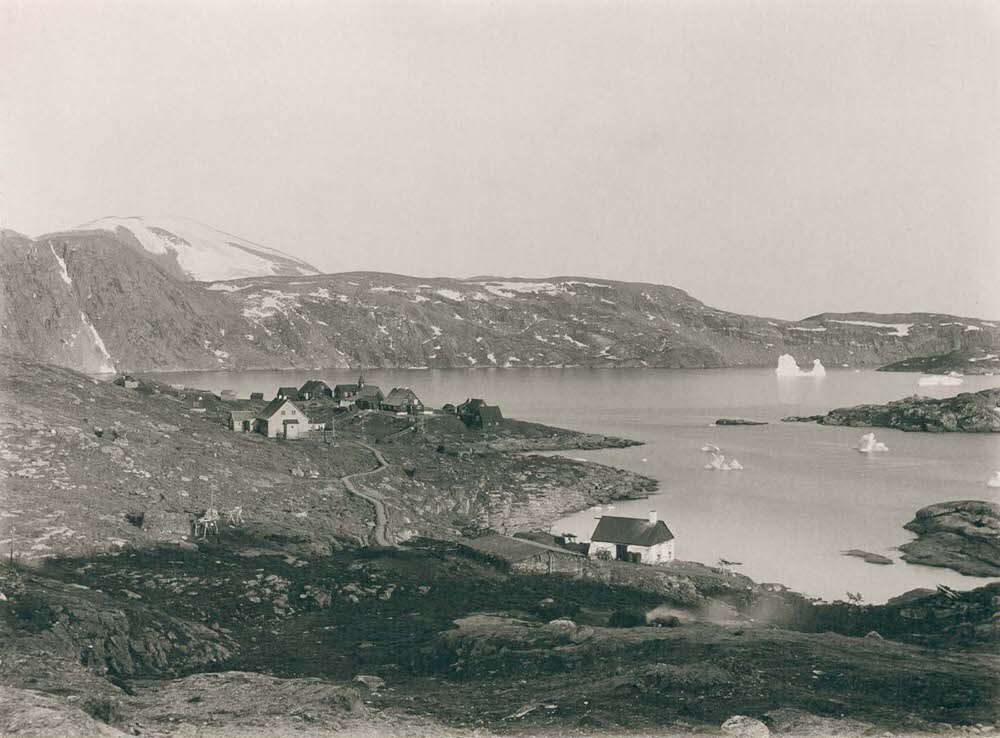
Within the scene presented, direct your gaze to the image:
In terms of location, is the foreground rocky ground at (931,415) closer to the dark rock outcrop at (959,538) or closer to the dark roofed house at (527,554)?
the dark rock outcrop at (959,538)

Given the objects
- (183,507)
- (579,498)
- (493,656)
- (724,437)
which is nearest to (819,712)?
(493,656)

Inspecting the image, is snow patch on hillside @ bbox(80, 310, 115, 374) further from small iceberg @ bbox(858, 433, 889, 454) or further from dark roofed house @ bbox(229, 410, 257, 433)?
small iceberg @ bbox(858, 433, 889, 454)

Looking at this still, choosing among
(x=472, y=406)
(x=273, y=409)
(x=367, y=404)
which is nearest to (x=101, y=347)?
(x=367, y=404)

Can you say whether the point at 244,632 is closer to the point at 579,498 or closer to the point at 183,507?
the point at 183,507

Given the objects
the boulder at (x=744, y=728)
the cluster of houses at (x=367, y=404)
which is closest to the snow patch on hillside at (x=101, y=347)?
the cluster of houses at (x=367, y=404)

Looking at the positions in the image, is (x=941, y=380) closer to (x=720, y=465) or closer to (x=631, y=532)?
(x=720, y=465)

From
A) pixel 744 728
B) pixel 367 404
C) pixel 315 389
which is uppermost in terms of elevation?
pixel 315 389

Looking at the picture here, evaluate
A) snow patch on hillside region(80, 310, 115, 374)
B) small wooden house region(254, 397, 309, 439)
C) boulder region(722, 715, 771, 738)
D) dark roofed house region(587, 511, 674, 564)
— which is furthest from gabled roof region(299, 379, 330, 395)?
snow patch on hillside region(80, 310, 115, 374)
